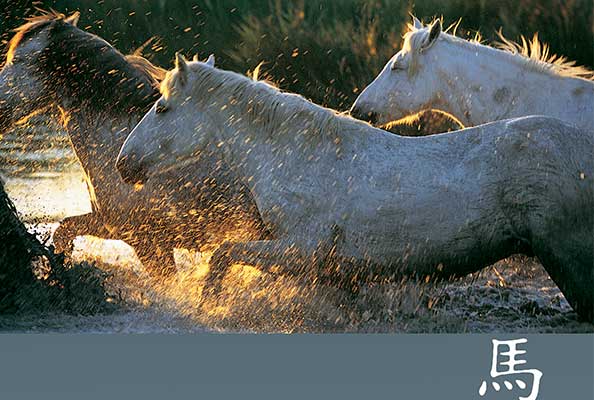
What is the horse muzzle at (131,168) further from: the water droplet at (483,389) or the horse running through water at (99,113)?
the water droplet at (483,389)

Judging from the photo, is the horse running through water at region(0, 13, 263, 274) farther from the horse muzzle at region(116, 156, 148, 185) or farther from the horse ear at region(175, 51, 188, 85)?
the horse ear at region(175, 51, 188, 85)

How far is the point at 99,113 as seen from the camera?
675 cm

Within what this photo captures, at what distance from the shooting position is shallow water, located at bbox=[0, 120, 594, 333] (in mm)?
5707

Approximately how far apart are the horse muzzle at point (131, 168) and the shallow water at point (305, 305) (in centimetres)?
64

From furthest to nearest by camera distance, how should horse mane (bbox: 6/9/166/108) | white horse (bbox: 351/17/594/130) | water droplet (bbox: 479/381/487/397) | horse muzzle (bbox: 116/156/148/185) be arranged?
horse mane (bbox: 6/9/166/108) < white horse (bbox: 351/17/594/130) < horse muzzle (bbox: 116/156/148/185) < water droplet (bbox: 479/381/487/397)

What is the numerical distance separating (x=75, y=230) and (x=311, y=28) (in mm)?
4549

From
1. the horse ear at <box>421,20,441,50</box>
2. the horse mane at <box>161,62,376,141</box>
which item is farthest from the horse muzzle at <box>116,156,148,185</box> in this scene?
the horse ear at <box>421,20,441,50</box>

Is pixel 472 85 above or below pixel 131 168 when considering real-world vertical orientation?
below

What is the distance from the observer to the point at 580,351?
5.14 meters

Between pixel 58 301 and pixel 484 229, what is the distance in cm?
244

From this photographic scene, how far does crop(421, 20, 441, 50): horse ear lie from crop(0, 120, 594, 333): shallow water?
1.34 meters

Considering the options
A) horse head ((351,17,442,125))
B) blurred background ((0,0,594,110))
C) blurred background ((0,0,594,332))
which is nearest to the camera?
blurred background ((0,0,594,332))

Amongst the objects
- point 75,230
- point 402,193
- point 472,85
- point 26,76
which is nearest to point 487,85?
point 472,85

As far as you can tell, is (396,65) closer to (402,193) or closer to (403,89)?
(403,89)
